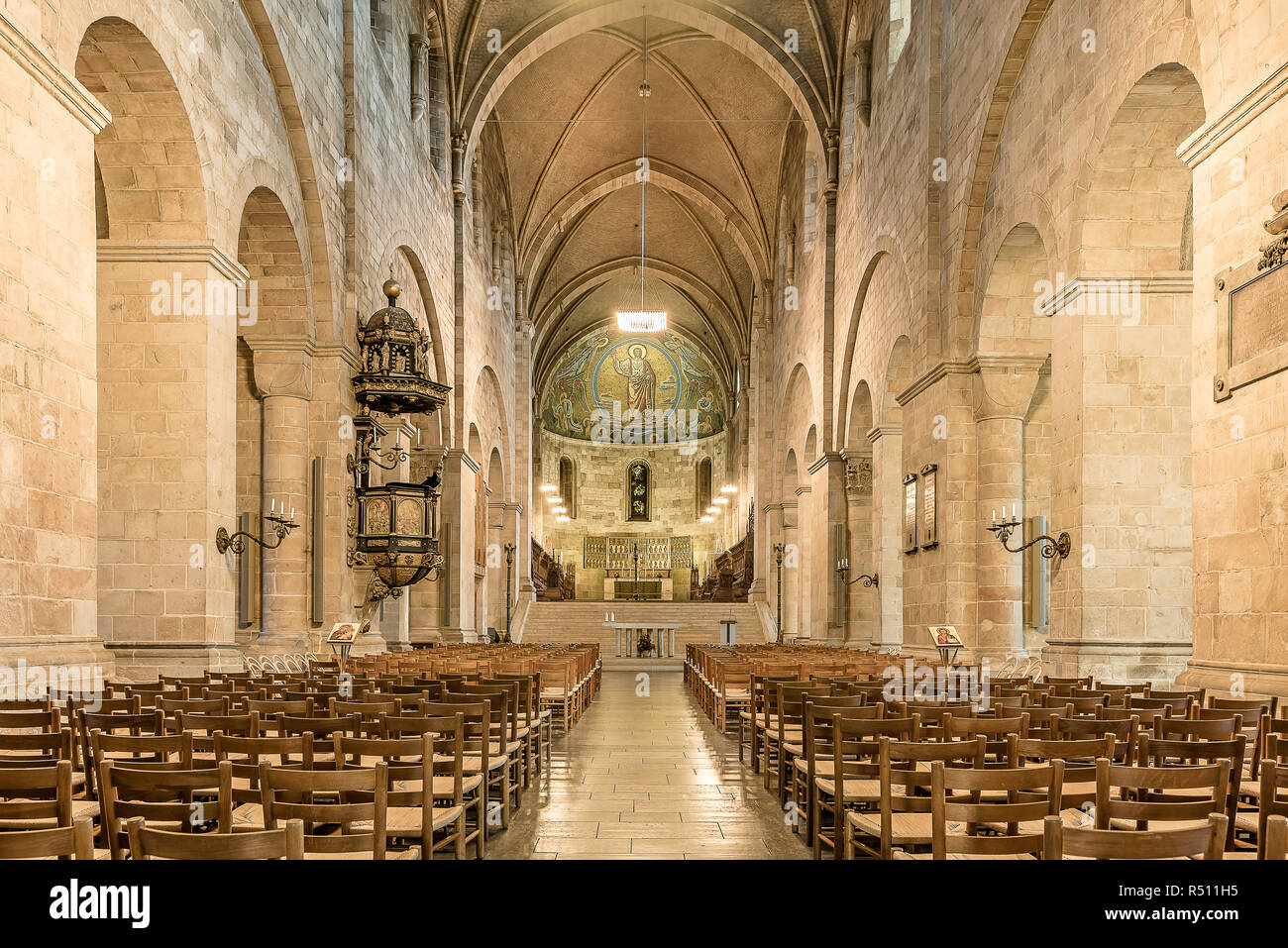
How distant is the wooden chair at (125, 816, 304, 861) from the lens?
260cm

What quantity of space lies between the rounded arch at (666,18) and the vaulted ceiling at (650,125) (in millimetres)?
28

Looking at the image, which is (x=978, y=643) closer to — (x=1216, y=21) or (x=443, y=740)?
(x=1216, y=21)

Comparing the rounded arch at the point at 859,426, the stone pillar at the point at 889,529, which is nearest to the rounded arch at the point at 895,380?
the stone pillar at the point at 889,529

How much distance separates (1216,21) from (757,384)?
79.0ft

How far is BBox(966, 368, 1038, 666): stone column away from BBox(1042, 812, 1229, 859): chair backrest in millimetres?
10309

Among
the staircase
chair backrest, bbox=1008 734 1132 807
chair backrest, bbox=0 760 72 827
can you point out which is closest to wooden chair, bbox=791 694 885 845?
chair backrest, bbox=1008 734 1132 807

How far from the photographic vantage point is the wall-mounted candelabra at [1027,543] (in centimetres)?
991

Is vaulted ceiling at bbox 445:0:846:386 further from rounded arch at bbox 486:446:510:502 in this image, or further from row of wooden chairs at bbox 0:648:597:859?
row of wooden chairs at bbox 0:648:597:859

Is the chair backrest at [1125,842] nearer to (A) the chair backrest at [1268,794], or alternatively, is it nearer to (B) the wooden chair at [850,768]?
(A) the chair backrest at [1268,794]

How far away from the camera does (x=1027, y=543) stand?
36.1 ft

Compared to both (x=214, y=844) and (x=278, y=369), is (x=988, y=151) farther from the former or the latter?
(x=214, y=844)

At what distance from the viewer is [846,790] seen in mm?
4816

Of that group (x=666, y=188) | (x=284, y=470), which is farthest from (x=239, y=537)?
(x=666, y=188)

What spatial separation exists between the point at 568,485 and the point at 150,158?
32.9 meters
